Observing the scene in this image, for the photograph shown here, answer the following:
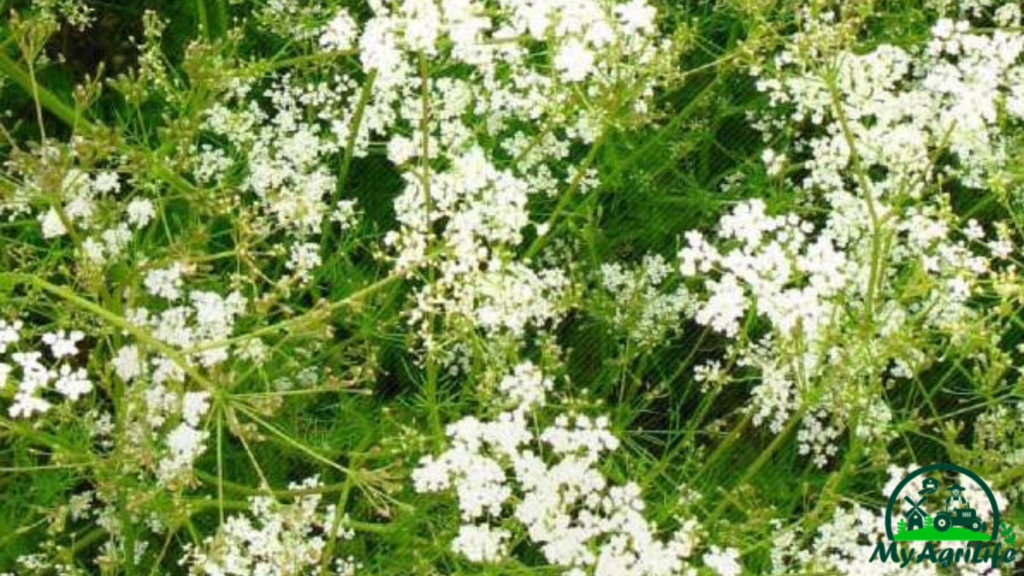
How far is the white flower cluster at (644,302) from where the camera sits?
5.32 m

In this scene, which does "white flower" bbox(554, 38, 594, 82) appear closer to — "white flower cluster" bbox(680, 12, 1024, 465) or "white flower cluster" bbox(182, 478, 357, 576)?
"white flower cluster" bbox(680, 12, 1024, 465)

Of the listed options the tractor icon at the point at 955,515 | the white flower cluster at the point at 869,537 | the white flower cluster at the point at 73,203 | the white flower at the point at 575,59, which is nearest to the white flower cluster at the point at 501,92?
the white flower at the point at 575,59

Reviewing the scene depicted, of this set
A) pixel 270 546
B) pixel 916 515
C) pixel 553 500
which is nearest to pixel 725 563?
pixel 553 500

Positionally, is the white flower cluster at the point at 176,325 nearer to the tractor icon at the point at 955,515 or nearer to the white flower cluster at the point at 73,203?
the white flower cluster at the point at 73,203

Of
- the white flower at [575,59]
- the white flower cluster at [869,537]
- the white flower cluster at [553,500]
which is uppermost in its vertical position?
the white flower at [575,59]

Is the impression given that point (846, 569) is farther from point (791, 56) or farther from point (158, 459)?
point (158, 459)

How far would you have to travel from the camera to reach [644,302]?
5.54 meters

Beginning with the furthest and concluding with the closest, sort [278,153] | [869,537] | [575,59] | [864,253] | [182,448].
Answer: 1. [278,153]
2. [864,253]
3. [869,537]
4. [182,448]
5. [575,59]

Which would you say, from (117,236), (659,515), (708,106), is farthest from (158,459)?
(708,106)

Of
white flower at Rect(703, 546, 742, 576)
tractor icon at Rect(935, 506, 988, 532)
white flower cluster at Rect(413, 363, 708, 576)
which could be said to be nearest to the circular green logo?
tractor icon at Rect(935, 506, 988, 532)

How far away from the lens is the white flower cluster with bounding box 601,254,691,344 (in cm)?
532

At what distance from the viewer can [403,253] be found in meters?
3.65

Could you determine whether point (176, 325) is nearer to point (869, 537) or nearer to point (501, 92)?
point (501, 92)

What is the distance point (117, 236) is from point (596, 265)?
2.04 m
